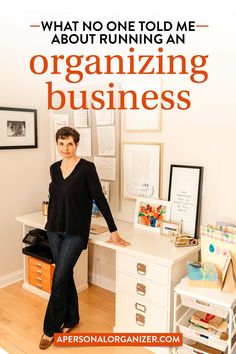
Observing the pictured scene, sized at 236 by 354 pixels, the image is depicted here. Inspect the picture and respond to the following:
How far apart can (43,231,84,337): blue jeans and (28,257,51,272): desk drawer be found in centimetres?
53

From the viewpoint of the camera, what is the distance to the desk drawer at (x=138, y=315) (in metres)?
2.17

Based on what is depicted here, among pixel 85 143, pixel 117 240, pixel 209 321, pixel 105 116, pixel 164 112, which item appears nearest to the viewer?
pixel 209 321

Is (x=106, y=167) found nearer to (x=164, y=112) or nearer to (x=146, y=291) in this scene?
A: (x=164, y=112)

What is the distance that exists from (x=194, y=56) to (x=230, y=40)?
10.2 inches

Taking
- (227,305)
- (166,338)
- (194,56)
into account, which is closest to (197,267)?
(227,305)

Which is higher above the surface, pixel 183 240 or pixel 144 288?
pixel 183 240

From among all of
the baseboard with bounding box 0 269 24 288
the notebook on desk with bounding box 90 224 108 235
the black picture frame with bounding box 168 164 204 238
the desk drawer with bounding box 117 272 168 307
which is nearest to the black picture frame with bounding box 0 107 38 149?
the notebook on desk with bounding box 90 224 108 235

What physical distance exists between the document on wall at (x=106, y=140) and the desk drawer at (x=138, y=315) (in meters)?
1.12

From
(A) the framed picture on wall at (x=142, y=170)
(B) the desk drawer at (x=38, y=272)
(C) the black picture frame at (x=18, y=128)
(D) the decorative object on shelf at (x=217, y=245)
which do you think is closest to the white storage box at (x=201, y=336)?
(D) the decorative object on shelf at (x=217, y=245)

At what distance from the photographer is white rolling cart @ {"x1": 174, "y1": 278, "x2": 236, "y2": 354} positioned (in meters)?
1.88

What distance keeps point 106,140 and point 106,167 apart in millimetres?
220

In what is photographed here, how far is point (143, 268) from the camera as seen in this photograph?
2.20 meters

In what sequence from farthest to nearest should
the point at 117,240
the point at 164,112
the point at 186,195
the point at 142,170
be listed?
the point at 142,170, the point at 164,112, the point at 186,195, the point at 117,240

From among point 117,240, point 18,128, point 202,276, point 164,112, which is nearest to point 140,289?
point 117,240
